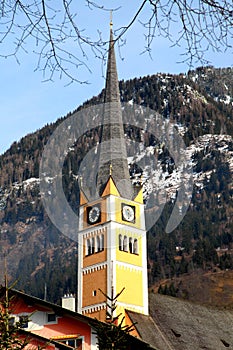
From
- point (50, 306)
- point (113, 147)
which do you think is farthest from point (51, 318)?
point (113, 147)

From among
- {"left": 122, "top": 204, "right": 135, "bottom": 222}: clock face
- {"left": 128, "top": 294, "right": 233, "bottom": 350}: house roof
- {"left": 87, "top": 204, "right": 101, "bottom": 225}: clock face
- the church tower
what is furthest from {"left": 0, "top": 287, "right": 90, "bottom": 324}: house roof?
{"left": 87, "top": 204, "right": 101, "bottom": 225}: clock face

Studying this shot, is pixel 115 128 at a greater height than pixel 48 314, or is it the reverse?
pixel 115 128

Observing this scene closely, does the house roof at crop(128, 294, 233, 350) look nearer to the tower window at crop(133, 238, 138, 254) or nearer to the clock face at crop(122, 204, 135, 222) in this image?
the tower window at crop(133, 238, 138, 254)

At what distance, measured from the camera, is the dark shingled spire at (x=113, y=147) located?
233 ft

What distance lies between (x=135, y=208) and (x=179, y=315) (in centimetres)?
1040

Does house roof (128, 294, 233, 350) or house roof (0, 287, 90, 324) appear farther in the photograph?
house roof (128, 294, 233, 350)

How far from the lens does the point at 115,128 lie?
3130 inches

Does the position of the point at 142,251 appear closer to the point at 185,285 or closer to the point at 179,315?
the point at 179,315

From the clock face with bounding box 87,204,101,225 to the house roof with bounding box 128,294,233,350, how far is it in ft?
26.1

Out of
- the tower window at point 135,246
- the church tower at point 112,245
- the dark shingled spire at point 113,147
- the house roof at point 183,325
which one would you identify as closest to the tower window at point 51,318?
the house roof at point 183,325

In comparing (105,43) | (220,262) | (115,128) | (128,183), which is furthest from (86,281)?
(220,262)

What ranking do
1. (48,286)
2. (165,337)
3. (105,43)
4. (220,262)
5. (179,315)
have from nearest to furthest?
(105,43)
(165,337)
(179,315)
(48,286)
(220,262)

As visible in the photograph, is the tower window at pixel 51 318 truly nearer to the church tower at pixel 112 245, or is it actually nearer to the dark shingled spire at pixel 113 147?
the church tower at pixel 112 245

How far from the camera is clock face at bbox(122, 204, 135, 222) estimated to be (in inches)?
2677
